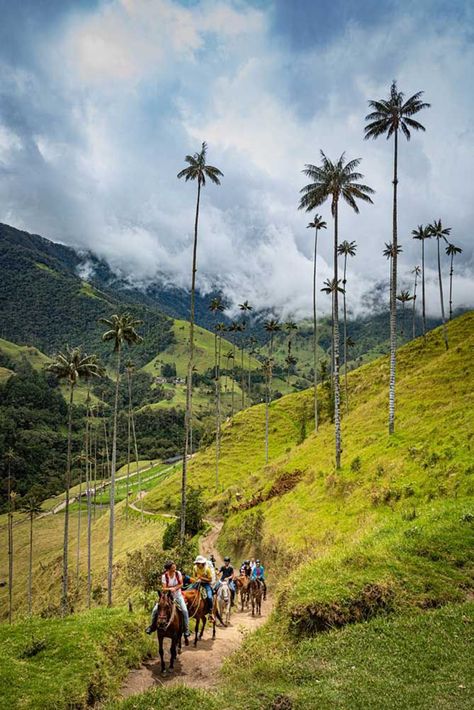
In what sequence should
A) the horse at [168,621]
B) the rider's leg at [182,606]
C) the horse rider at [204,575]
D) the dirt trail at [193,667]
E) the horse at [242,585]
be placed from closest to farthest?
the dirt trail at [193,667] < the horse at [168,621] < the rider's leg at [182,606] < the horse rider at [204,575] < the horse at [242,585]

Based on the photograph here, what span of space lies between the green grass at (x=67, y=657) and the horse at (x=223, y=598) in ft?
15.6

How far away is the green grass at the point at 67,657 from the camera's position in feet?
39.2

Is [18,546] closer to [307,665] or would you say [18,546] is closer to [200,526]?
[200,526]

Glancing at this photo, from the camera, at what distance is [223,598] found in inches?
846

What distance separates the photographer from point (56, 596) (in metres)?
69.1

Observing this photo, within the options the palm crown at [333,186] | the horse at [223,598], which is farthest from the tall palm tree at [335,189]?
the horse at [223,598]

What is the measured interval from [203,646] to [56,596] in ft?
212

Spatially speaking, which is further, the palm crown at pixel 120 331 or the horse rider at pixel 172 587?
the palm crown at pixel 120 331

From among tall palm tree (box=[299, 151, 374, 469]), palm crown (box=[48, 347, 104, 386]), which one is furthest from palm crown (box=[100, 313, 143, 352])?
tall palm tree (box=[299, 151, 374, 469])

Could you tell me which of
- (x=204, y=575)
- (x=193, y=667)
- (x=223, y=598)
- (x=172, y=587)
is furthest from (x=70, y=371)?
(x=193, y=667)

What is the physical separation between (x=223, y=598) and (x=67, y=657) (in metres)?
9.23

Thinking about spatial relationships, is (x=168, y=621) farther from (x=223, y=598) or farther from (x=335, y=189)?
(x=335, y=189)

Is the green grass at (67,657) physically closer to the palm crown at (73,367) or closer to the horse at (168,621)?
the horse at (168,621)

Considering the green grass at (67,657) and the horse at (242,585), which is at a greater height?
the green grass at (67,657)
